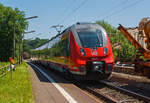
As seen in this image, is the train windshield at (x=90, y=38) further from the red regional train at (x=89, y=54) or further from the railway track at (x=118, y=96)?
the railway track at (x=118, y=96)

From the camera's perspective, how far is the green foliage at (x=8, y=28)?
150 feet

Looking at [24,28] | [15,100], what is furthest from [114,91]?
[24,28]

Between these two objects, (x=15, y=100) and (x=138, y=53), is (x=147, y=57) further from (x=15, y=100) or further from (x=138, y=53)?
(x=15, y=100)

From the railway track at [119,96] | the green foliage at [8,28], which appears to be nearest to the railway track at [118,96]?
the railway track at [119,96]

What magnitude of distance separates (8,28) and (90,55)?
39.0m

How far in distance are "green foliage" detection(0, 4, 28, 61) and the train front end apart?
3566cm

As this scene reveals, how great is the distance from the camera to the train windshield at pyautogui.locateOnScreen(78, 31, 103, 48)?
37.2ft

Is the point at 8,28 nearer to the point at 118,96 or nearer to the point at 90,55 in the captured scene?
the point at 90,55

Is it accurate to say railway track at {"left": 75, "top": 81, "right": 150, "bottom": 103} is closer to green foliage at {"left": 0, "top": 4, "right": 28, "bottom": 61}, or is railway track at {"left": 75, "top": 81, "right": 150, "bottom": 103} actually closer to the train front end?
the train front end

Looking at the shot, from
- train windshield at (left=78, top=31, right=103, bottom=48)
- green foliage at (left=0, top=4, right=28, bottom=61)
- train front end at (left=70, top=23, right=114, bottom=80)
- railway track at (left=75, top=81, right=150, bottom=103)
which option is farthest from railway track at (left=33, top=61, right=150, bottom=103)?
green foliage at (left=0, top=4, right=28, bottom=61)

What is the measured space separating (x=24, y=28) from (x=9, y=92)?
42.1 metres

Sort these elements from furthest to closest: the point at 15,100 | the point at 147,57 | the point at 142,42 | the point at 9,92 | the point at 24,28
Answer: the point at 24,28 → the point at 142,42 → the point at 147,57 → the point at 9,92 → the point at 15,100

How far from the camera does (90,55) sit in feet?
36.2

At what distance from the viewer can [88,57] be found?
36.2 ft
